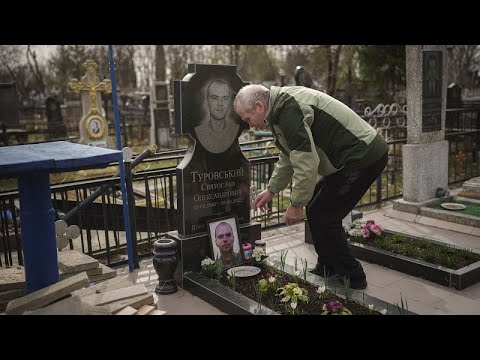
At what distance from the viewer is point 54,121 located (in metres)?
18.5

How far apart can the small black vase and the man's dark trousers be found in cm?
127

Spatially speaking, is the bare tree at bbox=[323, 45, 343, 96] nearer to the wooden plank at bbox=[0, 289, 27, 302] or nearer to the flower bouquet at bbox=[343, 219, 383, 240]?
the flower bouquet at bbox=[343, 219, 383, 240]

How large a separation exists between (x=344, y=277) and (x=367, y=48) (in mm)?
15406

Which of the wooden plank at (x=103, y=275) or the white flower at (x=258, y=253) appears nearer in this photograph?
the wooden plank at (x=103, y=275)

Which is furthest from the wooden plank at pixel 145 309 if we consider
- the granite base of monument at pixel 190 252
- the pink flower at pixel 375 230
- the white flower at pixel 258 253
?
the pink flower at pixel 375 230

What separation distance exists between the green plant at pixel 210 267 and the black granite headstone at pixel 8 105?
14.5 metres

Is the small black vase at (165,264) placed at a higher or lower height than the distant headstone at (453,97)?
lower

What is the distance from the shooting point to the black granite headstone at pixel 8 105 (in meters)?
16.2

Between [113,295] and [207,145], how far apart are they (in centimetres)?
160

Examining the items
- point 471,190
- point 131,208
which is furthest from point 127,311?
point 471,190

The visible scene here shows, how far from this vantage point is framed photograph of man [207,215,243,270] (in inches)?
175

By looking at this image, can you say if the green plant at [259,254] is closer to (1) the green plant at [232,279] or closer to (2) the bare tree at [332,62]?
(1) the green plant at [232,279]

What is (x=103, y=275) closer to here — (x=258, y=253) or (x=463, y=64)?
(x=258, y=253)

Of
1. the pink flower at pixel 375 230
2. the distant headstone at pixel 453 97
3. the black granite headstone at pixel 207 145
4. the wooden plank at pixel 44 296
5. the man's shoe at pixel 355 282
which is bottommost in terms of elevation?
the man's shoe at pixel 355 282
